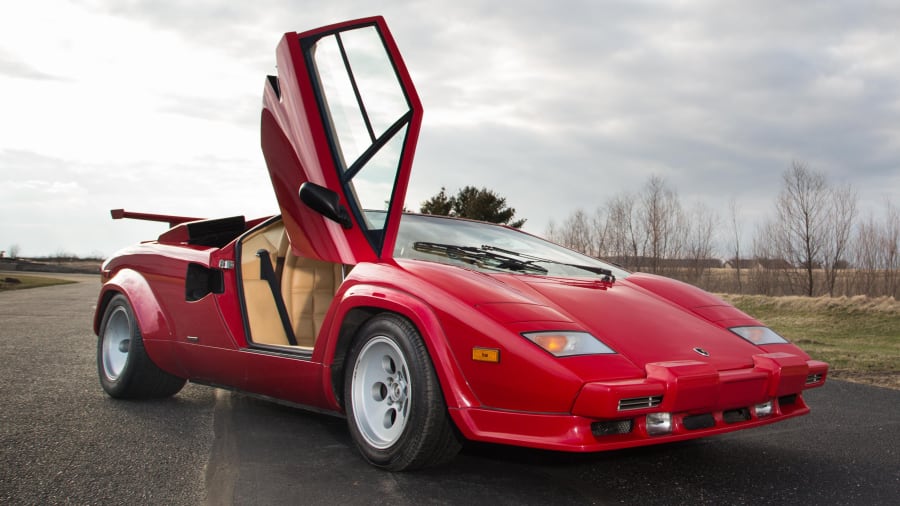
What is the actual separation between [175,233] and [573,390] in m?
3.53

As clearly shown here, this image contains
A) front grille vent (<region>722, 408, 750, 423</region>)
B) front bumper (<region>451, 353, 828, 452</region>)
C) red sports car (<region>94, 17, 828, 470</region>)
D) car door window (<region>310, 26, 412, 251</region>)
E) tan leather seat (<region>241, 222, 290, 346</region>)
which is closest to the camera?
front bumper (<region>451, 353, 828, 452</region>)

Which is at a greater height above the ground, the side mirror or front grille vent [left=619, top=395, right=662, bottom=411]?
the side mirror

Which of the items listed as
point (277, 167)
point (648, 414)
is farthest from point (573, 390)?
point (277, 167)

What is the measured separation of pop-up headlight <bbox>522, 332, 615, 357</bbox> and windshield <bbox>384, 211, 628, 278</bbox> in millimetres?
757

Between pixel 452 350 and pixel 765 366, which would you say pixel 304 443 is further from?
pixel 765 366

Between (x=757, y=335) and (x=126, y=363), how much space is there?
4.05 m

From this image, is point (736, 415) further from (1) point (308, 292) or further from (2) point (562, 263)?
(1) point (308, 292)

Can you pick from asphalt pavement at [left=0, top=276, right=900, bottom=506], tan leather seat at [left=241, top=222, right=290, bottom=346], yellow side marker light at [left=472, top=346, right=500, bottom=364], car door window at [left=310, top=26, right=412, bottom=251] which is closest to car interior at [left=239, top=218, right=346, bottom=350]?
tan leather seat at [left=241, top=222, right=290, bottom=346]

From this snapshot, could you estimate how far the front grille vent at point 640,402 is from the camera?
2.65 m

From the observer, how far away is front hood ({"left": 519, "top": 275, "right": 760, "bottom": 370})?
3.03m

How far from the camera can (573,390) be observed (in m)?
2.66

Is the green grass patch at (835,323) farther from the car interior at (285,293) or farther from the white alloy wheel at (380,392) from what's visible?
the white alloy wheel at (380,392)

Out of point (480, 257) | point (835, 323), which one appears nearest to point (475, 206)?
point (835, 323)

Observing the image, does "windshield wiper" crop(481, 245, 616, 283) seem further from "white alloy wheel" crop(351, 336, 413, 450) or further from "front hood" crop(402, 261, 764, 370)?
"white alloy wheel" crop(351, 336, 413, 450)
